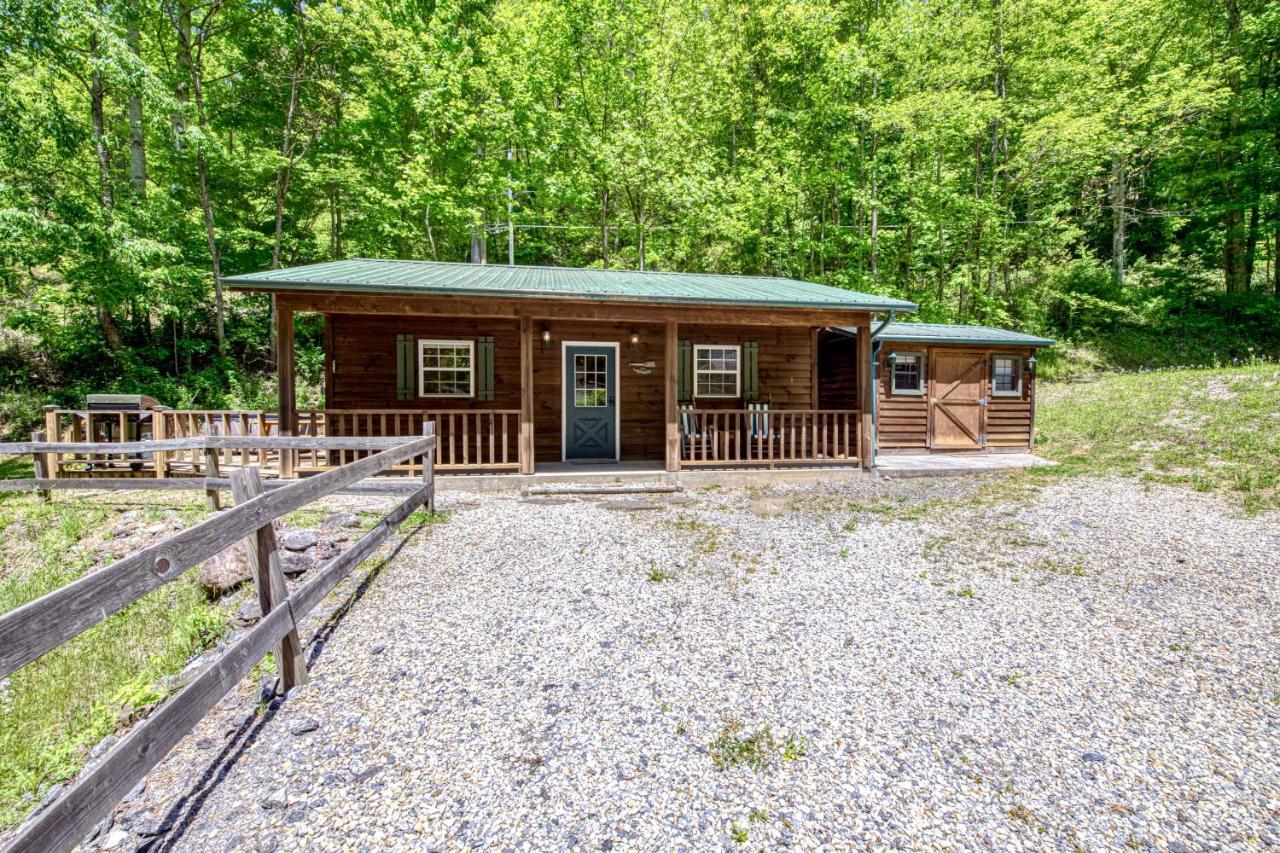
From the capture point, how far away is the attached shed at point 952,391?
1156cm

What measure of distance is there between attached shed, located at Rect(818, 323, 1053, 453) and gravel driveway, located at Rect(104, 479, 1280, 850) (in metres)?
6.54

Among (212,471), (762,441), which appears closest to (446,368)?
(212,471)

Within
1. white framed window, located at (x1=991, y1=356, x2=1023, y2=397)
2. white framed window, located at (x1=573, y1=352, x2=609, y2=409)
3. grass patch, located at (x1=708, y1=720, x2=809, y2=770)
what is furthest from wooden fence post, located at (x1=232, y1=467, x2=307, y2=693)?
white framed window, located at (x1=991, y1=356, x2=1023, y2=397)

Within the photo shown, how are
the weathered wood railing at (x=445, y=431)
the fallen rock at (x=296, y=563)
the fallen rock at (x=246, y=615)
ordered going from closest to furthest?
the fallen rock at (x=246, y=615), the fallen rock at (x=296, y=563), the weathered wood railing at (x=445, y=431)

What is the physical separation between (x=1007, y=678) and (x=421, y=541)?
5.17 metres

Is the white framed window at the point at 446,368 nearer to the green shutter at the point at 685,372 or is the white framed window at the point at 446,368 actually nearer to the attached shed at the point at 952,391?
the green shutter at the point at 685,372

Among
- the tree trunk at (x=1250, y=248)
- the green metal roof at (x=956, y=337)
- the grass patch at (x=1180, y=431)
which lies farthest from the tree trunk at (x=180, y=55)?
the tree trunk at (x=1250, y=248)

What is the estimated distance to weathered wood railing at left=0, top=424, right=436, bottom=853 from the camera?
1.46 m

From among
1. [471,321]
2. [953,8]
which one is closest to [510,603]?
[471,321]

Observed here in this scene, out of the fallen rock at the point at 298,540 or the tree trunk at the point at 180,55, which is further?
the tree trunk at the point at 180,55

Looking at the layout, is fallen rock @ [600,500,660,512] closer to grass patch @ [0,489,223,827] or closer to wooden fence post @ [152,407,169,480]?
grass patch @ [0,489,223,827]

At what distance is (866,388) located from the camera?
29.5ft

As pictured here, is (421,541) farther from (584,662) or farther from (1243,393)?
(1243,393)

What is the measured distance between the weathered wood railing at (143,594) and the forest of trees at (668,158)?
13300 millimetres
